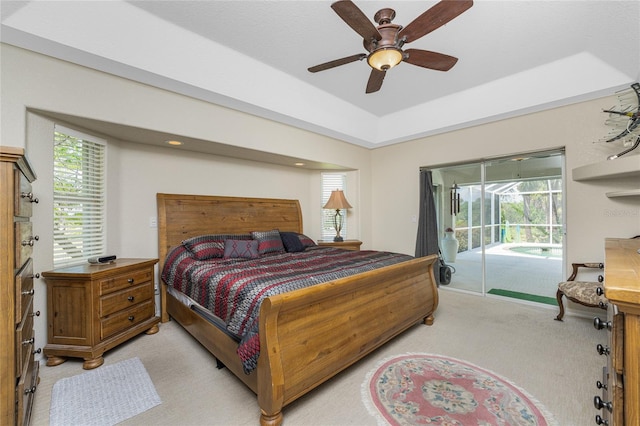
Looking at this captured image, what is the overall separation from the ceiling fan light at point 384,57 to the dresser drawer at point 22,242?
2.39m

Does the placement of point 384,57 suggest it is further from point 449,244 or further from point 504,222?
point 504,222

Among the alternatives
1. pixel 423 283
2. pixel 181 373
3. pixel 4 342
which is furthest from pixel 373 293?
pixel 4 342

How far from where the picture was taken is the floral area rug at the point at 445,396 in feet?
5.38

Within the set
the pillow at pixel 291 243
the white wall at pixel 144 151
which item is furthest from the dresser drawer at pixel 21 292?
the pillow at pixel 291 243

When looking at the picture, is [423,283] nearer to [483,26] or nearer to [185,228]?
[483,26]

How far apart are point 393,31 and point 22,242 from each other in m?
2.63

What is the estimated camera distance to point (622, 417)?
76 centimetres

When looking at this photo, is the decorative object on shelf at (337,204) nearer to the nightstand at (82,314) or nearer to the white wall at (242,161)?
the white wall at (242,161)

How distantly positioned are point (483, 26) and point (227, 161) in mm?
3458

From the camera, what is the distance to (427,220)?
4.53m

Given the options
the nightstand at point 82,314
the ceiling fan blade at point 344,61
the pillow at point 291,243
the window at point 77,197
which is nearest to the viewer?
the ceiling fan blade at point 344,61

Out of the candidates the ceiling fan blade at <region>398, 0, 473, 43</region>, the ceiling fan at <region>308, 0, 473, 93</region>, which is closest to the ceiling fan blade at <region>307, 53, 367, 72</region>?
the ceiling fan at <region>308, 0, 473, 93</region>

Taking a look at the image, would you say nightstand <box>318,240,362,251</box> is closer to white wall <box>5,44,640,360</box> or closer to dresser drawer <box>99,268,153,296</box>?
white wall <box>5,44,640,360</box>

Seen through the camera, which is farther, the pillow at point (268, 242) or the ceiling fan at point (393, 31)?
the pillow at point (268, 242)
